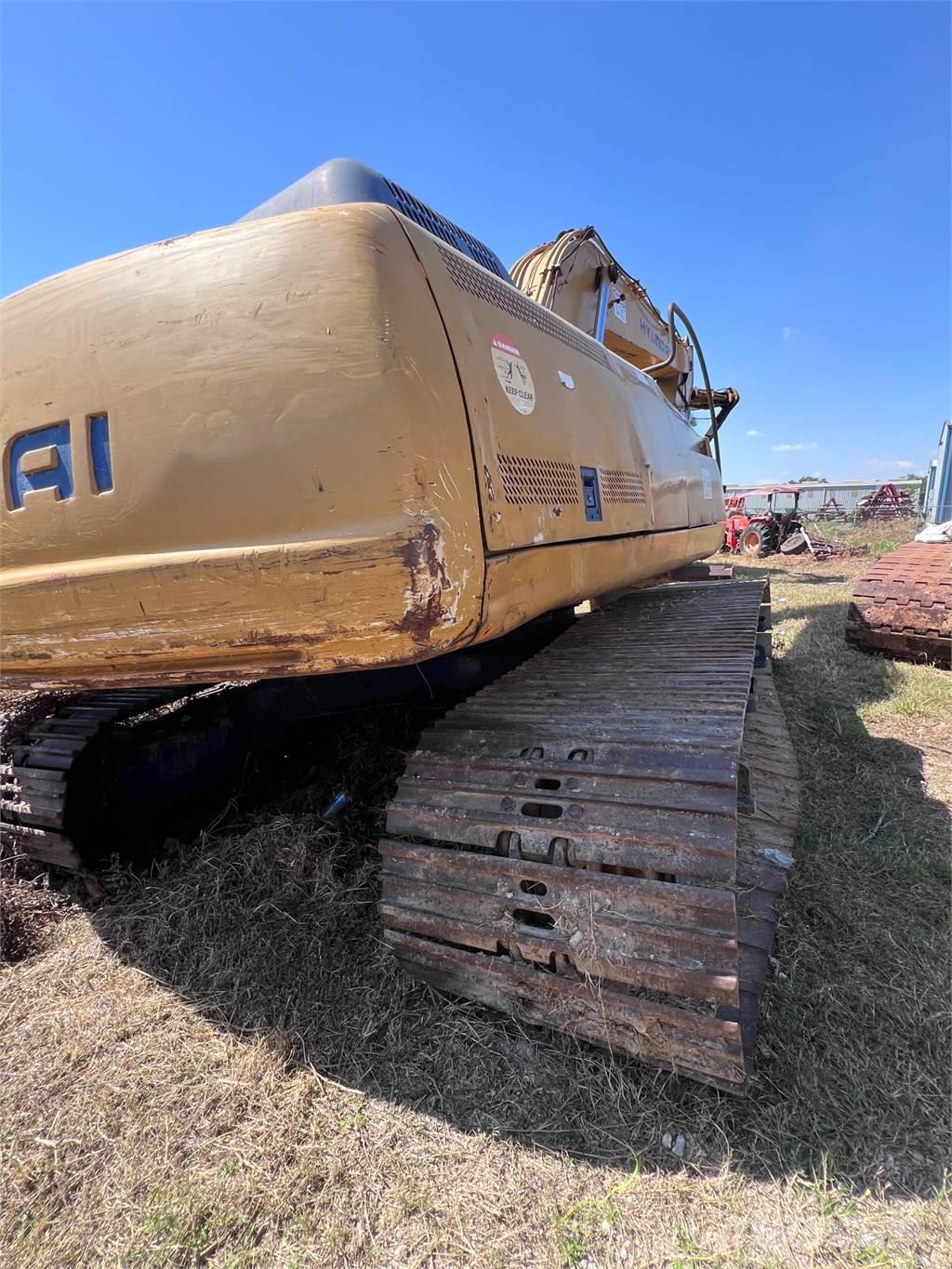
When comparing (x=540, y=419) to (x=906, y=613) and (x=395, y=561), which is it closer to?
Answer: (x=395, y=561)

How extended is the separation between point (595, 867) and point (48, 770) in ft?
6.73

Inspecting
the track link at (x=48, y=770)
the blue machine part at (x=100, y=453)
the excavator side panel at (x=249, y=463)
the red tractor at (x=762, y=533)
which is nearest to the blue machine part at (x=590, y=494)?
the excavator side panel at (x=249, y=463)

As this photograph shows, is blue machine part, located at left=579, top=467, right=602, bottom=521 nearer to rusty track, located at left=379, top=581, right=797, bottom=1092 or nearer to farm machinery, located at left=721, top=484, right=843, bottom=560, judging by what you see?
rusty track, located at left=379, top=581, right=797, bottom=1092

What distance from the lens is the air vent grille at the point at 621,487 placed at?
7.80 ft

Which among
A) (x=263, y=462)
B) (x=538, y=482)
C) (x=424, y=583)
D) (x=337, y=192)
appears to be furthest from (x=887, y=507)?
(x=263, y=462)

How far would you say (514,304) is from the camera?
201 centimetres

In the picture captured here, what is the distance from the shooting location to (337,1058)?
1703 millimetres

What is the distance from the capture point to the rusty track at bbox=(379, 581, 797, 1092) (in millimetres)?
1390

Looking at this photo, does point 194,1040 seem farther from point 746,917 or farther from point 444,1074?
point 746,917

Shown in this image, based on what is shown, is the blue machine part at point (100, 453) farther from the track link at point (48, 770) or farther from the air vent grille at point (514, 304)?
the track link at point (48, 770)

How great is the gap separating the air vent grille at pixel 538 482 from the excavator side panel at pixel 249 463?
0.64 feet

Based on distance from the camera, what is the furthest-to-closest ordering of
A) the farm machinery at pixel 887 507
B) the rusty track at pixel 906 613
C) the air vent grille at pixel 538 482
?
the farm machinery at pixel 887 507, the rusty track at pixel 906 613, the air vent grille at pixel 538 482

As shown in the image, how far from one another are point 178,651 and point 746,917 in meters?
1.86

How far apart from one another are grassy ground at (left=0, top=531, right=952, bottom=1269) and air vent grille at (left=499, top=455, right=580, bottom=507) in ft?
4.67
